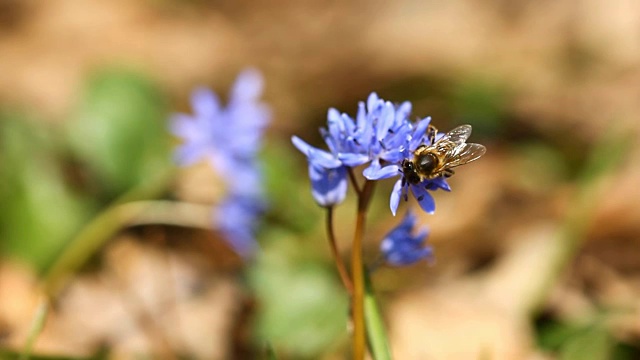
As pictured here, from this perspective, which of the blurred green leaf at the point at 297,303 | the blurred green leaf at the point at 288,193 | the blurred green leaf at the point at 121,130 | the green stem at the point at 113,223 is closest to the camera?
the blurred green leaf at the point at 297,303

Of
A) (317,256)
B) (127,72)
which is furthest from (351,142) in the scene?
(127,72)

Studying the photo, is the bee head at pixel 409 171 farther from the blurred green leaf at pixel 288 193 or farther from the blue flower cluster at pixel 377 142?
the blurred green leaf at pixel 288 193

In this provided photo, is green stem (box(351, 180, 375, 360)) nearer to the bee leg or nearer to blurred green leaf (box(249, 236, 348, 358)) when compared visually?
the bee leg

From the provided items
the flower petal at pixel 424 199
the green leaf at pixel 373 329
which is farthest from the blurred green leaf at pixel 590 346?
the flower petal at pixel 424 199

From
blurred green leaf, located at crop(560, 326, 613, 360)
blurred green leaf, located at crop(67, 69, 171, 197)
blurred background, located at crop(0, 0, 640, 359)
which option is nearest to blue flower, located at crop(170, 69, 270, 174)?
blurred background, located at crop(0, 0, 640, 359)

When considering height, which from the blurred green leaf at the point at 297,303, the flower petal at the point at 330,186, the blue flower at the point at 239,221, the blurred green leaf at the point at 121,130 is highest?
the blurred green leaf at the point at 121,130

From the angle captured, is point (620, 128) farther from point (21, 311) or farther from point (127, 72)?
point (21, 311)
